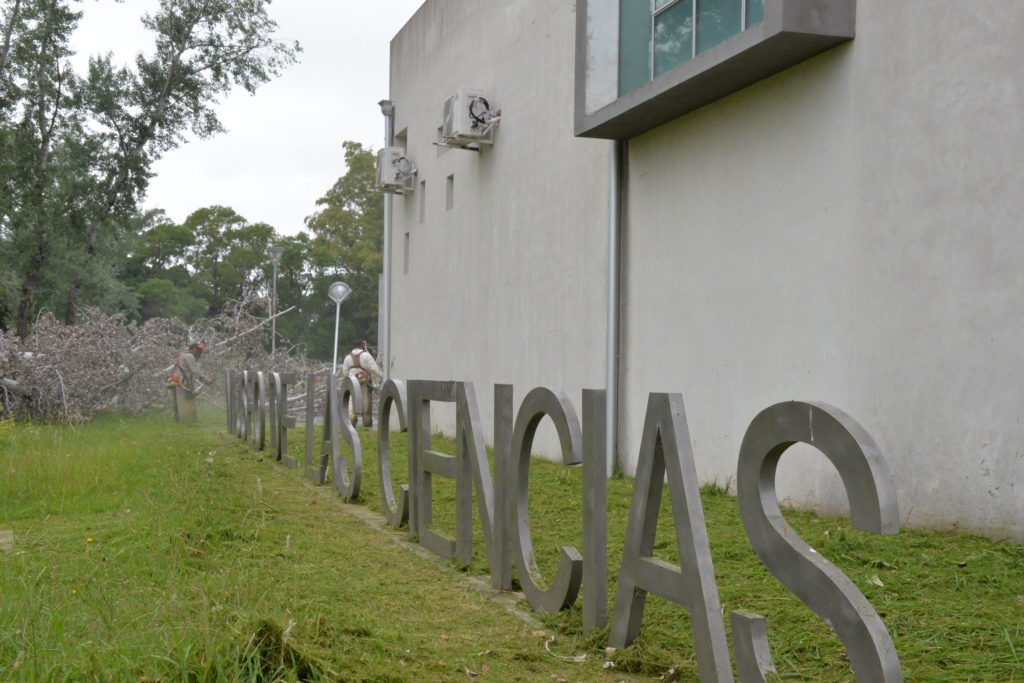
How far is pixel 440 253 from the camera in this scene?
18.4 metres

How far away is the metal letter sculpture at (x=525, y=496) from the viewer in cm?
486

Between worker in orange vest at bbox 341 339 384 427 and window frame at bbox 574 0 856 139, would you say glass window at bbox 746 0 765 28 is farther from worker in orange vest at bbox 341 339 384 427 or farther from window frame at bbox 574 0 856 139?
worker in orange vest at bbox 341 339 384 427

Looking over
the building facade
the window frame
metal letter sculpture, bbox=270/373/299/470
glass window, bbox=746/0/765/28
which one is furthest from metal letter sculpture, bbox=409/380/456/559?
metal letter sculpture, bbox=270/373/299/470

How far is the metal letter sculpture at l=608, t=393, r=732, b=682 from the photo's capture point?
3.81 m

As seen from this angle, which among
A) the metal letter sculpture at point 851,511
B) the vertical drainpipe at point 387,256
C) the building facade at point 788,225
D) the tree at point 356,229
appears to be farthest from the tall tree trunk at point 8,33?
the tree at point 356,229

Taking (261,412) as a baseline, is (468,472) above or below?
above

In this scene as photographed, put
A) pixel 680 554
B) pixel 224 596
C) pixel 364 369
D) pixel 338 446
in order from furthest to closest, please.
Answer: pixel 364 369, pixel 338 446, pixel 224 596, pixel 680 554

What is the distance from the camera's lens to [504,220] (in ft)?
49.5

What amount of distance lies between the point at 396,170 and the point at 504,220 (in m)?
5.62

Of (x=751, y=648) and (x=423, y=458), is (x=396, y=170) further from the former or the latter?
(x=751, y=648)

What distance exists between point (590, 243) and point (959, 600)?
7.28m

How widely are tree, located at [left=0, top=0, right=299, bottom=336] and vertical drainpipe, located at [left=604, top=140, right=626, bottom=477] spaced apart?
54.9ft

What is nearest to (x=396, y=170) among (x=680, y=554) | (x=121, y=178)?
(x=121, y=178)

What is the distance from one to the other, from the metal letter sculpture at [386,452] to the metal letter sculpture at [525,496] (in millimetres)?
2040
